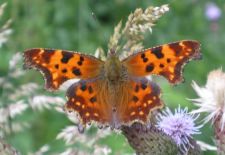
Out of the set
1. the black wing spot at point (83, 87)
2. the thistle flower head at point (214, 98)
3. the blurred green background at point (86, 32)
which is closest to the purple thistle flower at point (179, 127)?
the thistle flower head at point (214, 98)

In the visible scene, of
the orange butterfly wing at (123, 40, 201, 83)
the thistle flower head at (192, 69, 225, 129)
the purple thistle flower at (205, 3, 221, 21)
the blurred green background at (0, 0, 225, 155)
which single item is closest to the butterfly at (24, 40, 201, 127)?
the orange butterfly wing at (123, 40, 201, 83)

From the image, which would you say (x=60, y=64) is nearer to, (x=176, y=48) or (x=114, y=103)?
(x=114, y=103)

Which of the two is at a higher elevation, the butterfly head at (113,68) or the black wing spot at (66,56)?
the black wing spot at (66,56)

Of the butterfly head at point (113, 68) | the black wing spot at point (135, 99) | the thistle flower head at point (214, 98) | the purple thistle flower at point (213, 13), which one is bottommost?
the thistle flower head at point (214, 98)

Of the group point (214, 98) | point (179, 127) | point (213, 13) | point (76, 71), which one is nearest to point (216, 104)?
point (214, 98)

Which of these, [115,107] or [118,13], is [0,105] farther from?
[118,13]

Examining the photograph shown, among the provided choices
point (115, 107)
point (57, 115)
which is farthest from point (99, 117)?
point (57, 115)

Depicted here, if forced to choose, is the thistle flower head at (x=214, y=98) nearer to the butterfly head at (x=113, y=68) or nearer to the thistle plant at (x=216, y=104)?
the thistle plant at (x=216, y=104)

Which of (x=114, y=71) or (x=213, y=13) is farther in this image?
(x=213, y=13)
